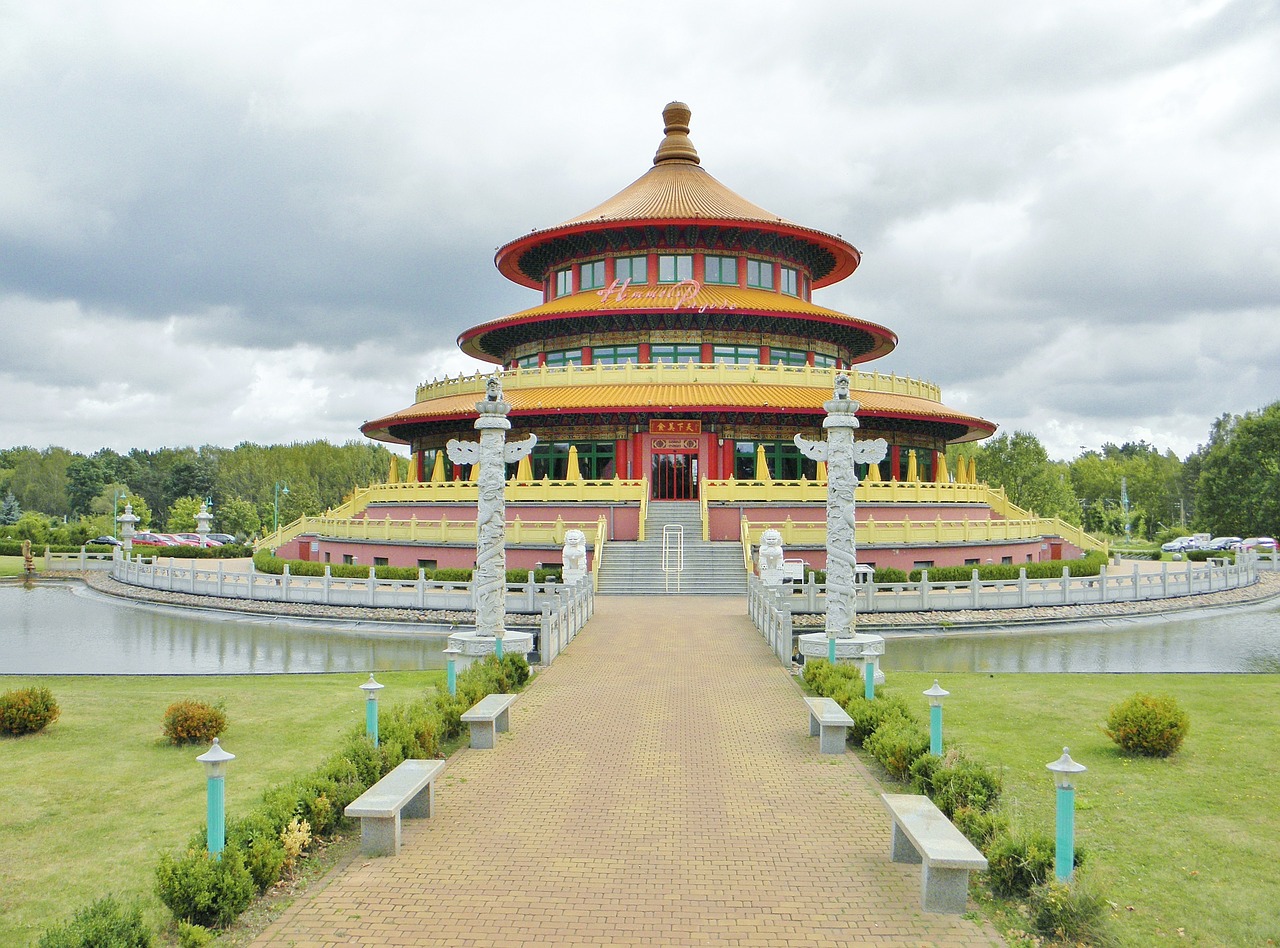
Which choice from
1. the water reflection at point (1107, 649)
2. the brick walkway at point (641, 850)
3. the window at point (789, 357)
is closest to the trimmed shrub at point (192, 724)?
the brick walkway at point (641, 850)

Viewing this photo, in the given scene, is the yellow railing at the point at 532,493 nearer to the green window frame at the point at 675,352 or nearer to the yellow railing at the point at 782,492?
the yellow railing at the point at 782,492

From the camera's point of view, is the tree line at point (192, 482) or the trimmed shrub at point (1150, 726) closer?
the trimmed shrub at point (1150, 726)

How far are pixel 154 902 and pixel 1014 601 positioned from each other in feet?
87.6

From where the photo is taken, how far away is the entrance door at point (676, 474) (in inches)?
1644

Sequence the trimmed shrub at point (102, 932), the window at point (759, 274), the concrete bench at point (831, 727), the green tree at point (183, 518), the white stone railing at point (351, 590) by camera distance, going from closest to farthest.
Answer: the trimmed shrub at point (102, 932) → the concrete bench at point (831, 727) → the white stone railing at point (351, 590) → the window at point (759, 274) → the green tree at point (183, 518)

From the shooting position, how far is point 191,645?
2539cm

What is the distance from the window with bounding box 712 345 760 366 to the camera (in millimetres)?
45344

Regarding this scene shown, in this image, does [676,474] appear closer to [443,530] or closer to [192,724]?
[443,530]

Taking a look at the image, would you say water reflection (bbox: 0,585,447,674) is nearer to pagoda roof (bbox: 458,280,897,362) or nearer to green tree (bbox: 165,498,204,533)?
pagoda roof (bbox: 458,280,897,362)

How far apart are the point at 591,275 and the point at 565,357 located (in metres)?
5.28

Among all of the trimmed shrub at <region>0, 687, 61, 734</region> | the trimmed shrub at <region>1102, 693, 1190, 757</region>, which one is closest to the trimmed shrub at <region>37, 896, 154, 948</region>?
the trimmed shrub at <region>0, 687, 61, 734</region>

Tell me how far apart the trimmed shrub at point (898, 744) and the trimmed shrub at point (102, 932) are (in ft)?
26.2

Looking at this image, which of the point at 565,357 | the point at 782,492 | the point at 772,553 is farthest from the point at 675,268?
the point at 772,553

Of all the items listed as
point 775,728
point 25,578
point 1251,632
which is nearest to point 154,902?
point 775,728
